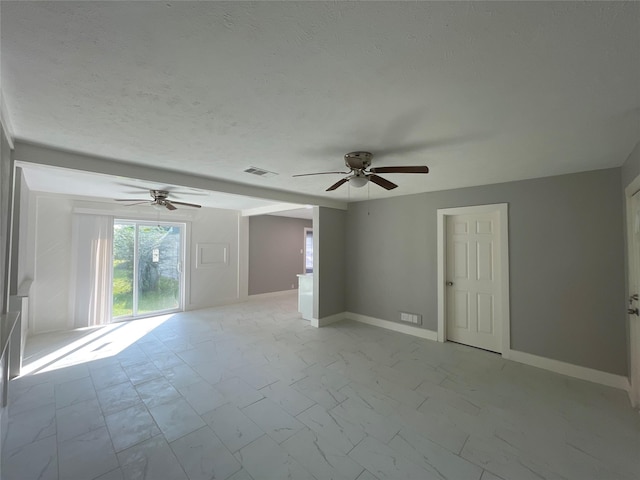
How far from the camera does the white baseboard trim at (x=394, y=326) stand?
4.07 metres

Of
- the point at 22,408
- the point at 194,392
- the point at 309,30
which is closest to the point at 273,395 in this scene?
the point at 194,392

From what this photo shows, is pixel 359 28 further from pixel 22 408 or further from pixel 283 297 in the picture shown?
pixel 283 297

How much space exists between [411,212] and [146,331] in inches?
201

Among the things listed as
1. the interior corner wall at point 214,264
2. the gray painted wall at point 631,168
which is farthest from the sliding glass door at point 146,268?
the gray painted wall at point 631,168

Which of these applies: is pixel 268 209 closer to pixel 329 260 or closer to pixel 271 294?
pixel 329 260

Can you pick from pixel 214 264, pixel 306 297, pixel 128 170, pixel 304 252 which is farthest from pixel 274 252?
pixel 128 170

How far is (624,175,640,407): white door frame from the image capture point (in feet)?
7.50

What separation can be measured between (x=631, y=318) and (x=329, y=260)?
3817mm

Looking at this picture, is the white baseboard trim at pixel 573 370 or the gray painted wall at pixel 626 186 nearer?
the gray painted wall at pixel 626 186

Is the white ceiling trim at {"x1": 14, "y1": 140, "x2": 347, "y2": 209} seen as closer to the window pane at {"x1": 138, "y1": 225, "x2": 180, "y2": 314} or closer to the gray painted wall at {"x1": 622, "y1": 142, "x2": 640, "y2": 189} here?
the window pane at {"x1": 138, "y1": 225, "x2": 180, "y2": 314}

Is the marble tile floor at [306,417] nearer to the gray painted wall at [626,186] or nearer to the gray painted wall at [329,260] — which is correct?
the gray painted wall at [626,186]

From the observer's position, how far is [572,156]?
2441mm

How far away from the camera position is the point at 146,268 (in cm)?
534

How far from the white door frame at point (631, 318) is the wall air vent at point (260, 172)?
3470 mm
